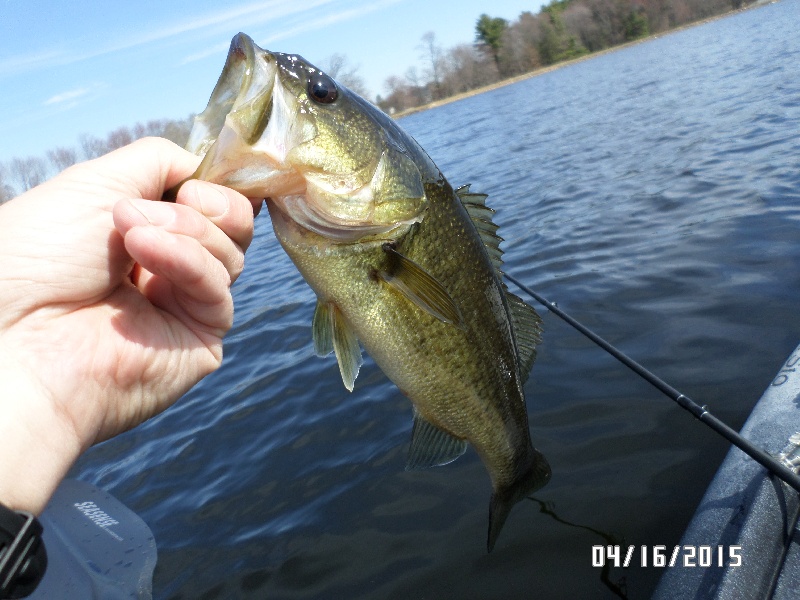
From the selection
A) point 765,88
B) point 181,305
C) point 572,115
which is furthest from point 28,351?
point 572,115

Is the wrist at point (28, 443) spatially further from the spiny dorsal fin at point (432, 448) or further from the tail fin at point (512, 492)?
the tail fin at point (512, 492)

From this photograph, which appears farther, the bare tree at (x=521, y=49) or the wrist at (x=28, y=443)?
the bare tree at (x=521, y=49)

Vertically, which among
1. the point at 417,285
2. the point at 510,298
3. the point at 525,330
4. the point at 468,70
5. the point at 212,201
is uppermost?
the point at 468,70

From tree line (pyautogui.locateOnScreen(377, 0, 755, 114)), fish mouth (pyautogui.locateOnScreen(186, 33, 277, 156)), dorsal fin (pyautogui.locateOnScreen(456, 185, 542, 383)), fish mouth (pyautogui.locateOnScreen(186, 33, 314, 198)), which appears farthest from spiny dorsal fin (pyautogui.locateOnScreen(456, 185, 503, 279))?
tree line (pyautogui.locateOnScreen(377, 0, 755, 114))

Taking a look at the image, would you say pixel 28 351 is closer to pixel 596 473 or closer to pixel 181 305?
pixel 181 305
